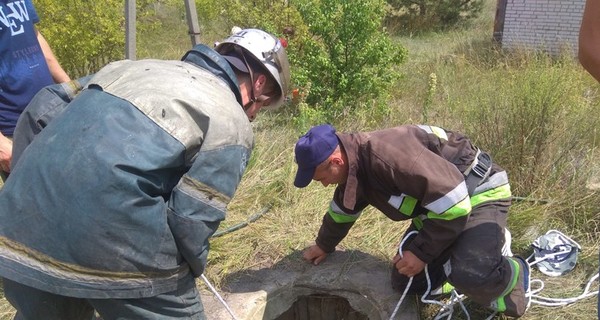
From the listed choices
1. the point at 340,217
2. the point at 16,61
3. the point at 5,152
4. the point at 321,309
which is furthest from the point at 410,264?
the point at 16,61

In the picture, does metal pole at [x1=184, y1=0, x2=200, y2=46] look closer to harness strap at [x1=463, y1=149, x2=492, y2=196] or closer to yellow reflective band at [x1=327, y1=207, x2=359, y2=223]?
yellow reflective band at [x1=327, y1=207, x2=359, y2=223]

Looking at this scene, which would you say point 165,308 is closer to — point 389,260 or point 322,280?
point 322,280

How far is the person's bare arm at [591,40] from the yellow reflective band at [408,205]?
1239mm

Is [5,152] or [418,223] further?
[418,223]

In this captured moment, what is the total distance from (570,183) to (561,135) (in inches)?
14.7

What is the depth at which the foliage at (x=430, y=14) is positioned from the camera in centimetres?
1570

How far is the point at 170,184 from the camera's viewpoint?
1875mm

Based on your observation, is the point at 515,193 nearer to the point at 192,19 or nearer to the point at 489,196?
the point at 489,196

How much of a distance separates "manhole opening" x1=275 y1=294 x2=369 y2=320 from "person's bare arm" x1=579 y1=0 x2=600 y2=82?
222 cm

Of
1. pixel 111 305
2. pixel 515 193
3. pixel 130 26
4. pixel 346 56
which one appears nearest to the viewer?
pixel 111 305

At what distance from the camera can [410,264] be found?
2.78 m

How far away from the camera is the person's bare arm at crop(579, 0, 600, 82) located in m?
1.59

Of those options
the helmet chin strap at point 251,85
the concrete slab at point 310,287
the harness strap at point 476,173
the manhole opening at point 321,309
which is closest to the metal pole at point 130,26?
the concrete slab at point 310,287

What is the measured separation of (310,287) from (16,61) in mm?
2139
